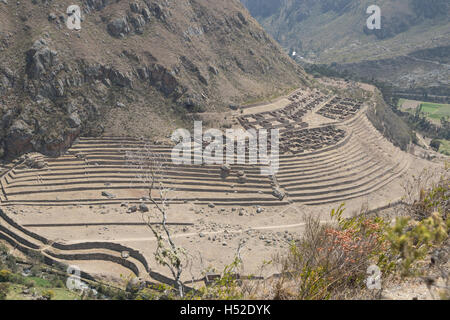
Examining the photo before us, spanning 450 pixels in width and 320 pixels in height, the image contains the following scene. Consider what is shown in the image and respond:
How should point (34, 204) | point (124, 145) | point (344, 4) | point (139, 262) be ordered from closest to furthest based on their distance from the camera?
1. point (139, 262)
2. point (34, 204)
3. point (124, 145)
4. point (344, 4)

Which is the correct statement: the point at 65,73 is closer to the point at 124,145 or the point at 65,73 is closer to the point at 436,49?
the point at 124,145

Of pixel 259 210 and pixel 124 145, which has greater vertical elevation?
pixel 124 145

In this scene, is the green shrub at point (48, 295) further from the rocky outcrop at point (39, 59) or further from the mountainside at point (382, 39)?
the mountainside at point (382, 39)

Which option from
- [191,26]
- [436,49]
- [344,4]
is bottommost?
[191,26]

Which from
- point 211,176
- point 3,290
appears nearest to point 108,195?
point 211,176

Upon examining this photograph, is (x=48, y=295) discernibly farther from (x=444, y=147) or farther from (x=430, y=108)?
(x=430, y=108)

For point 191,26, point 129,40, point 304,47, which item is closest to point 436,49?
point 304,47
